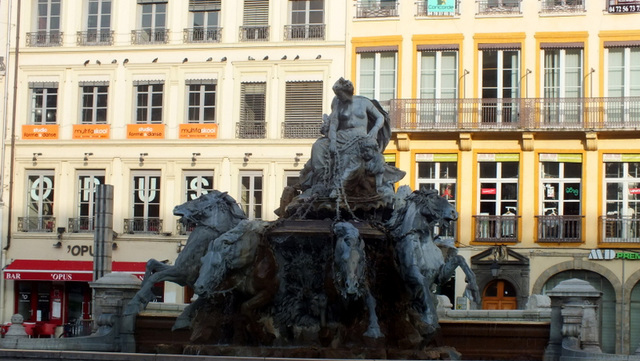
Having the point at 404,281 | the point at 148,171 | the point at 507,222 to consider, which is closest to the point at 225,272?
the point at 404,281

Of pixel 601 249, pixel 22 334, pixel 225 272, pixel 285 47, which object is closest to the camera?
pixel 225 272

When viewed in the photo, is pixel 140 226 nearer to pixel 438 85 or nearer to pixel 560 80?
pixel 438 85

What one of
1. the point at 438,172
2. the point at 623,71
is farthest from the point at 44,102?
the point at 623,71

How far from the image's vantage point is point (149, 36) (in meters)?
44.7

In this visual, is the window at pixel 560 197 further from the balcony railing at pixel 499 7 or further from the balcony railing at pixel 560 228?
the balcony railing at pixel 499 7

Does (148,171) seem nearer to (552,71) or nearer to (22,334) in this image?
(552,71)

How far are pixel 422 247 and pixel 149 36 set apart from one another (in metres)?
28.6

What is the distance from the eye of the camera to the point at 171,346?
17812 millimetres

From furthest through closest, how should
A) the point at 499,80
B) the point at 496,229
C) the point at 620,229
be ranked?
the point at 499,80
the point at 496,229
the point at 620,229

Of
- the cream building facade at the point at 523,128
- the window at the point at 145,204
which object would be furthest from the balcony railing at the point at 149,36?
the cream building facade at the point at 523,128

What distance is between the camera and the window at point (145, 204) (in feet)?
143

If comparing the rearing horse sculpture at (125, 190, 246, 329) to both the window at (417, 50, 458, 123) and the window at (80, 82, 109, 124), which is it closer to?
the window at (417, 50, 458, 123)

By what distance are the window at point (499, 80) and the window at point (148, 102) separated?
11.1 m

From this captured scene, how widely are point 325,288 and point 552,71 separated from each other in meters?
26.1
